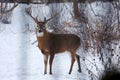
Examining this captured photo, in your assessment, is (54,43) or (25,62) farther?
(25,62)

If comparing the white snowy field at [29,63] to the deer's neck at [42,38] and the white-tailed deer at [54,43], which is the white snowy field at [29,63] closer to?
the white-tailed deer at [54,43]

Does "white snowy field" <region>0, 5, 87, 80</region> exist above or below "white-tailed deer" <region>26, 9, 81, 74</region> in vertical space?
below

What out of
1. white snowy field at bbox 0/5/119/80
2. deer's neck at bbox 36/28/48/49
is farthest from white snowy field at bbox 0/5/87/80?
deer's neck at bbox 36/28/48/49

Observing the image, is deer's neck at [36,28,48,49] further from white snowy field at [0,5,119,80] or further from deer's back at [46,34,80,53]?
white snowy field at [0,5,119,80]

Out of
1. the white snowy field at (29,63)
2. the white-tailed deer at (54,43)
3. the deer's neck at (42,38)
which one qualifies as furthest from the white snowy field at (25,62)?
the deer's neck at (42,38)

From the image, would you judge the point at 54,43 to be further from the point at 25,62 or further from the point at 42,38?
the point at 25,62

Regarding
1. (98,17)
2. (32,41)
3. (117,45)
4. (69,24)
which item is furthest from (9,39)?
(117,45)

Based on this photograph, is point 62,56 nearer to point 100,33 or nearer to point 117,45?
point 100,33

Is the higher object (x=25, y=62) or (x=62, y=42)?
(x=62, y=42)

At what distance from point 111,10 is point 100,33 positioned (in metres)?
0.31

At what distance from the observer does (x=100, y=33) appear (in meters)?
4.11

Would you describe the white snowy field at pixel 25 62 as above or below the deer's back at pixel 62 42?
below

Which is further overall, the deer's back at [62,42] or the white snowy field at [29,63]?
the deer's back at [62,42]

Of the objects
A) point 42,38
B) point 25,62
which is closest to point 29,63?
point 25,62
